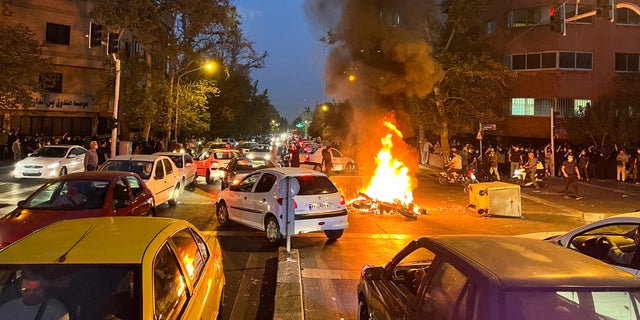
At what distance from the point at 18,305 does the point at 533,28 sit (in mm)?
37751

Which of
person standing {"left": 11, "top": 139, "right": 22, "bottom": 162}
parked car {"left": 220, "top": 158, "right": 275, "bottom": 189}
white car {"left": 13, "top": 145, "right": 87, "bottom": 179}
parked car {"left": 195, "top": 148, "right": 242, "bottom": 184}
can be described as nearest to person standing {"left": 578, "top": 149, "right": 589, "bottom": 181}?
parked car {"left": 220, "top": 158, "right": 275, "bottom": 189}

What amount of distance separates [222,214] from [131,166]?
10.2 ft

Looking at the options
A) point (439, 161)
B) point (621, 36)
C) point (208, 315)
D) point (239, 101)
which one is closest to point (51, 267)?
point (208, 315)

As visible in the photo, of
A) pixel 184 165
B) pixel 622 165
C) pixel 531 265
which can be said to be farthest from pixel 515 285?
pixel 622 165

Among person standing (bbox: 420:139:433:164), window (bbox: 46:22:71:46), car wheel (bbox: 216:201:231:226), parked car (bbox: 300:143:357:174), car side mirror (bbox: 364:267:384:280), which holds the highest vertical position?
window (bbox: 46:22:71:46)

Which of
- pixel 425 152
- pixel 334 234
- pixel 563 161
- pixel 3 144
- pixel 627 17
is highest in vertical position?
pixel 627 17

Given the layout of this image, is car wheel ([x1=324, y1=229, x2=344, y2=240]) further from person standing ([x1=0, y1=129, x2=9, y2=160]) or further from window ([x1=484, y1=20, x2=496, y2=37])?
window ([x1=484, y1=20, x2=496, y2=37])

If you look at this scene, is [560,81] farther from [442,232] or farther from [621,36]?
[442,232]

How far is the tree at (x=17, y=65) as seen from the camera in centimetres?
2012

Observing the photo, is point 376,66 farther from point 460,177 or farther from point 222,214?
point 222,214

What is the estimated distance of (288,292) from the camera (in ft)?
19.1

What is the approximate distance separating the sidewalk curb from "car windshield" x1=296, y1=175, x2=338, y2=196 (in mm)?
2102

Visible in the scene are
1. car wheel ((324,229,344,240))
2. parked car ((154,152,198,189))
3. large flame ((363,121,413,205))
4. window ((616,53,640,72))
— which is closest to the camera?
car wheel ((324,229,344,240))

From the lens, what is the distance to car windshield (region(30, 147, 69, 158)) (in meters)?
19.1
